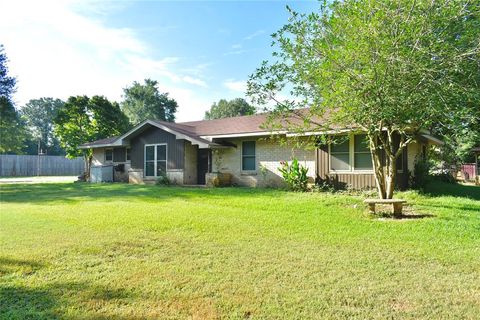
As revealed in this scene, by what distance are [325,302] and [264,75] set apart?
7.15 meters

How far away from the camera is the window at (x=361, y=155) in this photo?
13.1 m

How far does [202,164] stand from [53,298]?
1449cm

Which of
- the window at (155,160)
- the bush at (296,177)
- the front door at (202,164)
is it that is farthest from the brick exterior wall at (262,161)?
the window at (155,160)

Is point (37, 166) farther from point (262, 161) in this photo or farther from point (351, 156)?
point (351, 156)

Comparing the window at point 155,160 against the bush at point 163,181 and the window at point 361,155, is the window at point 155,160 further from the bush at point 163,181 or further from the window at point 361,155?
the window at point 361,155

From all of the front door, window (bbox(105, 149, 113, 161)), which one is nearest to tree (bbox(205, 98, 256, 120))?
window (bbox(105, 149, 113, 161))

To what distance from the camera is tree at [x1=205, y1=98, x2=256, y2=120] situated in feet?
192

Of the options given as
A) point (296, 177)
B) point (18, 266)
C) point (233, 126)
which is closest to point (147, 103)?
point (233, 126)

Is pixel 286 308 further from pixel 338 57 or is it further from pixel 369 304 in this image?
pixel 338 57

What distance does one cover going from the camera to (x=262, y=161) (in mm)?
15672

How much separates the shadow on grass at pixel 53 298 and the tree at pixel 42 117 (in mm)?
71746

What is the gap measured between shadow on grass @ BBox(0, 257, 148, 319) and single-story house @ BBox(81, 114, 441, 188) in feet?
31.8

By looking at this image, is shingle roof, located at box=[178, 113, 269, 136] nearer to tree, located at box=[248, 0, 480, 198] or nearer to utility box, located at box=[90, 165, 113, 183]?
utility box, located at box=[90, 165, 113, 183]

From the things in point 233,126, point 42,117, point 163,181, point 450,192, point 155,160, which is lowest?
point 450,192
